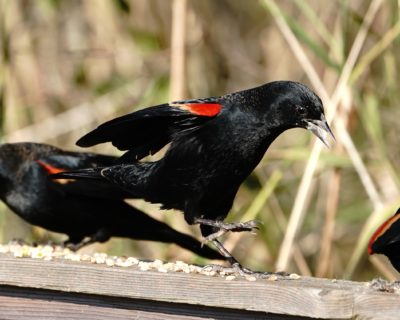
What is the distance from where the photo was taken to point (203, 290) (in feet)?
7.54

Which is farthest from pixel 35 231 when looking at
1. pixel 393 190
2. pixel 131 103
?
pixel 393 190

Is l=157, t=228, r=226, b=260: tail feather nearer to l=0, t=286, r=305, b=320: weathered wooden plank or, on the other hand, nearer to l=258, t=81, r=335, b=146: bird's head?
l=258, t=81, r=335, b=146: bird's head

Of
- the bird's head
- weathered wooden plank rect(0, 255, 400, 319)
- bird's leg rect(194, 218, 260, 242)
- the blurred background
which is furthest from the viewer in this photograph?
the blurred background

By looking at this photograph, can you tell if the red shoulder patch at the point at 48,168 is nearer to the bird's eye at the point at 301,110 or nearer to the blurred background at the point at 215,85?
the blurred background at the point at 215,85

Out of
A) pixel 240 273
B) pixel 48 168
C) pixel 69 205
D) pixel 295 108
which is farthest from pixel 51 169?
pixel 240 273

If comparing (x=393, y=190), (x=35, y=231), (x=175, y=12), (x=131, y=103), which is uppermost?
(x=175, y=12)

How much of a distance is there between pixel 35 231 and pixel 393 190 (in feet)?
6.56

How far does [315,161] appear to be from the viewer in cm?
356

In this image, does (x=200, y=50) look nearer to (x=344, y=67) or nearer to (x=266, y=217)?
(x=266, y=217)

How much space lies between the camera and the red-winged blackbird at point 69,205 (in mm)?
4355

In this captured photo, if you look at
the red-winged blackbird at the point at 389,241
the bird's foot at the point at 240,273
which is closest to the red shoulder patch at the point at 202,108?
the bird's foot at the point at 240,273

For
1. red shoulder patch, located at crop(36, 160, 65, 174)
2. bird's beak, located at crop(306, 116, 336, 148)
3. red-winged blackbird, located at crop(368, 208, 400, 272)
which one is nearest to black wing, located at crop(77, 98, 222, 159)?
bird's beak, located at crop(306, 116, 336, 148)

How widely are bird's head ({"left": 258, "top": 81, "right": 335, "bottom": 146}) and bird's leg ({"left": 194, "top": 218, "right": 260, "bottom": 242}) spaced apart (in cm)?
38

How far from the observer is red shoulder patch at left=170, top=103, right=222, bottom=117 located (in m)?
3.06
